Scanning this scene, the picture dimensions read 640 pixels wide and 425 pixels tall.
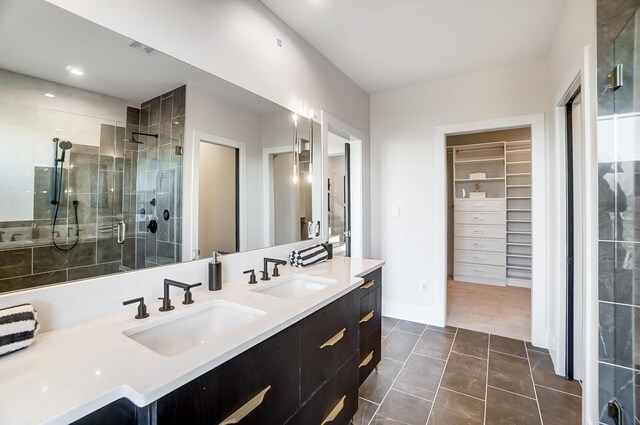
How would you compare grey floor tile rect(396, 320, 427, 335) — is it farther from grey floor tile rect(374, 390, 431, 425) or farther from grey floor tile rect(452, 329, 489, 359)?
grey floor tile rect(374, 390, 431, 425)

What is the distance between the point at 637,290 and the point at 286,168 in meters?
2.01

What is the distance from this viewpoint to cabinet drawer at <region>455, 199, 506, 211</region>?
4617 millimetres

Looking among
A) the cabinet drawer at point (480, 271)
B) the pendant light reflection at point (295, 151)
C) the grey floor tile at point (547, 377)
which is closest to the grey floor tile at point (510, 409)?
the grey floor tile at point (547, 377)

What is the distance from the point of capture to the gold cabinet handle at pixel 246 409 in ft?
2.91

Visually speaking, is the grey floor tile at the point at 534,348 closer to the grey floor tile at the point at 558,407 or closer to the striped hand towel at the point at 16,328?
the grey floor tile at the point at 558,407

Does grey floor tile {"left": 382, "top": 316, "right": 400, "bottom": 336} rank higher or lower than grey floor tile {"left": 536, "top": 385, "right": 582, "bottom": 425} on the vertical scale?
higher

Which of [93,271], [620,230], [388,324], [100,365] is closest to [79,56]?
[93,271]

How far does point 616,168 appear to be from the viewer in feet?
4.38

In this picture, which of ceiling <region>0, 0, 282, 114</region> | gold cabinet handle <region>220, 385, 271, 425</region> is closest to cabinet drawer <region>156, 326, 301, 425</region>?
gold cabinet handle <region>220, 385, 271, 425</region>

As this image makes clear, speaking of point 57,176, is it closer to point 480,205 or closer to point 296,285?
point 296,285

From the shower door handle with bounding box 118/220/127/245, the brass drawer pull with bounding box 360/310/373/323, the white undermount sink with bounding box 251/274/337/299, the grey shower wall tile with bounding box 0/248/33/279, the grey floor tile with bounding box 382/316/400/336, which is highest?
the shower door handle with bounding box 118/220/127/245

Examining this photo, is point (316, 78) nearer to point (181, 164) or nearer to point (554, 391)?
point (181, 164)

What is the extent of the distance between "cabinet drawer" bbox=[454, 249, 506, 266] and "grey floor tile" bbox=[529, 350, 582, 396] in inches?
90.9

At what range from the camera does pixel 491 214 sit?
4.68 metres
